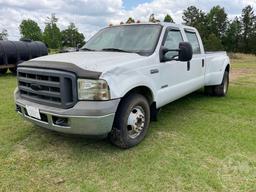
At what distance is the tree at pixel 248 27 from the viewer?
2447 inches

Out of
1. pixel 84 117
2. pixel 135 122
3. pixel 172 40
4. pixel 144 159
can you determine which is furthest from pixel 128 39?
pixel 144 159

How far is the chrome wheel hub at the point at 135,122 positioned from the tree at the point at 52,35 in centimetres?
5928

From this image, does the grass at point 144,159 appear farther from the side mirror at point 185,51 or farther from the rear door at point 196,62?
the side mirror at point 185,51

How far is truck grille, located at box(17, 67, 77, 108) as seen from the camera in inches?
137

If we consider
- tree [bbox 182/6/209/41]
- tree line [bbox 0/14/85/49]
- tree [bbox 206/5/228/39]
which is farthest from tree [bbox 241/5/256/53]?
tree line [bbox 0/14/85/49]

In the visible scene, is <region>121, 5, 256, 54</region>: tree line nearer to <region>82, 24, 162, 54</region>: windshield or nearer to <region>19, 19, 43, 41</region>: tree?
<region>19, 19, 43, 41</region>: tree

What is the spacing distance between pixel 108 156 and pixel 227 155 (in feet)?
5.33

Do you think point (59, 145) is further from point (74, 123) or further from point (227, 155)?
point (227, 155)

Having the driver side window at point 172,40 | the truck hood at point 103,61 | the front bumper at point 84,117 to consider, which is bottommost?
the front bumper at point 84,117

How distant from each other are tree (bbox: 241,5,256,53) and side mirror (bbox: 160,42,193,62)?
6275 cm

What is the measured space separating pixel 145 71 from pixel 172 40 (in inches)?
50.1

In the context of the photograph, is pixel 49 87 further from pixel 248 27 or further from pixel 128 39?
pixel 248 27

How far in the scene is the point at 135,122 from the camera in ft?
13.4

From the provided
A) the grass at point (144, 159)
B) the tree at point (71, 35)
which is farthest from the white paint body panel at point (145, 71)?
the tree at point (71, 35)
